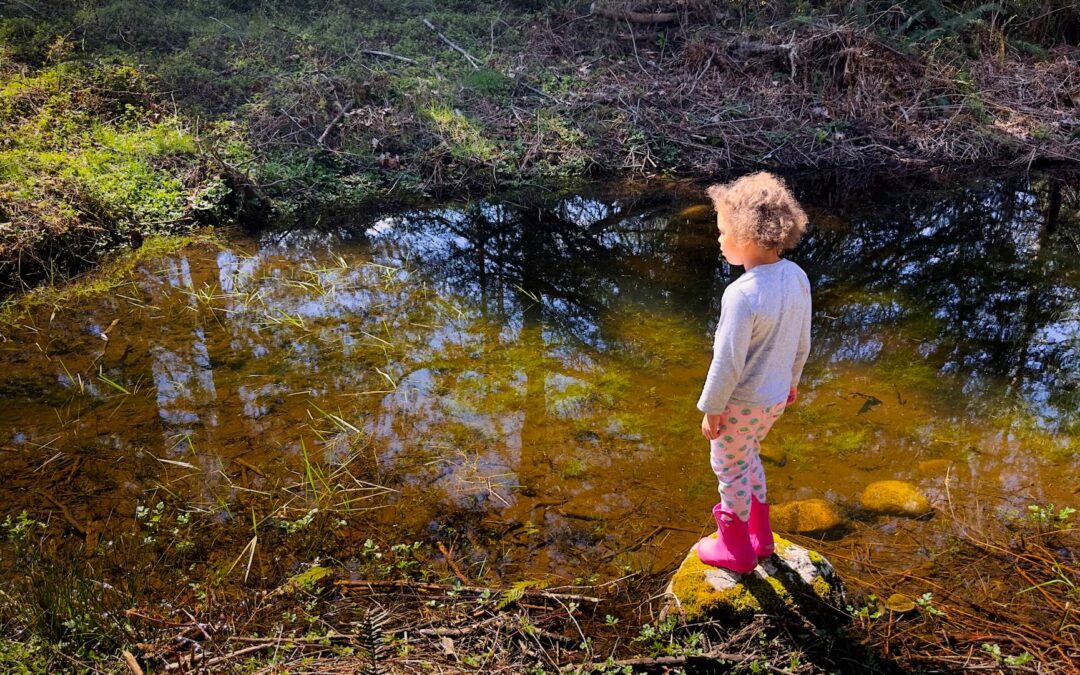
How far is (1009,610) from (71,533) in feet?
13.2

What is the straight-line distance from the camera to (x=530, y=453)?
3.71 m

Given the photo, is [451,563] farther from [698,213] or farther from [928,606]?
[698,213]

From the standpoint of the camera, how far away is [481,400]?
415 cm

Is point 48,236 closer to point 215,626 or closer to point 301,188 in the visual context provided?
point 301,188

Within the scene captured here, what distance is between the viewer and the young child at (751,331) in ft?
7.49

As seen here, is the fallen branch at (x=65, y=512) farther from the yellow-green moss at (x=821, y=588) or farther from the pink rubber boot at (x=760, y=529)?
the yellow-green moss at (x=821, y=588)

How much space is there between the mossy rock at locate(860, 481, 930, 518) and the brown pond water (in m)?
0.08

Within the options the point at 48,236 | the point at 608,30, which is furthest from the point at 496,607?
the point at 608,30

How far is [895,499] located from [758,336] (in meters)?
1.54

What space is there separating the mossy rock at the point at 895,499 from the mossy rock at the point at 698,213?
412 centimetres

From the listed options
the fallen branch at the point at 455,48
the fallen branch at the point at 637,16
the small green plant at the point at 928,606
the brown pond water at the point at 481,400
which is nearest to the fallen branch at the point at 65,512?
the brown pond water at the point at 481,400

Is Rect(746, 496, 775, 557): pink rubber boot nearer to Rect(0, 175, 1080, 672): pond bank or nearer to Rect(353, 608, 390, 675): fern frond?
Rect(0, 175, 1080, 672): pond bank

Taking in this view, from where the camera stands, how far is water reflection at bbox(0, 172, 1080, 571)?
3482 millimetres

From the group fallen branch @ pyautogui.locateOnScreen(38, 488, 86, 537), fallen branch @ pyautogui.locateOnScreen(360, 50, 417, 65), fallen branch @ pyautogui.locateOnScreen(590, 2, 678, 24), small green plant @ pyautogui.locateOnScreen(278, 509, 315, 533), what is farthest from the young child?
fallen branch @ pyautogui.locateOnScreen(590, 2, 678, 24)
